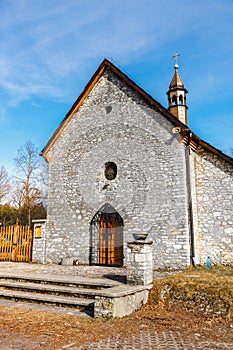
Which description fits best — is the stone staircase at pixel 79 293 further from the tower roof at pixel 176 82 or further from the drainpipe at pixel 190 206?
the tower roof at pixel 176 82

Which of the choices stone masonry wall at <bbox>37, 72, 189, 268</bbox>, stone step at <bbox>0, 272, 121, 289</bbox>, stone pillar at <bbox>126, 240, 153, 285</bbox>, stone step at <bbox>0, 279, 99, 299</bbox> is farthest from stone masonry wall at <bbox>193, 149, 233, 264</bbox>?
stone step at <bbox>0, 279, 99, 299</bbox>

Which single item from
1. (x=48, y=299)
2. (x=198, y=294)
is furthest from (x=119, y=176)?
(x=198, y=294)

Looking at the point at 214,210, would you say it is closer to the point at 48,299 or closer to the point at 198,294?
the point at 198,294

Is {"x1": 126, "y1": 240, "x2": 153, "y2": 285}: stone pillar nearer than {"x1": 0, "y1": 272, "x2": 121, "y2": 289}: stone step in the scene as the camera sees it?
Yes

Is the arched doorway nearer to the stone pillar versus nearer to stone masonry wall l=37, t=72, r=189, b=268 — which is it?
stone masonry wall l=37, t=72, r=189, b=268

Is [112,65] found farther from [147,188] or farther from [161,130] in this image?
[147,188]

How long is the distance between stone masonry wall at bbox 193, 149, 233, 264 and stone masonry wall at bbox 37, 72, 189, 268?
130 cm

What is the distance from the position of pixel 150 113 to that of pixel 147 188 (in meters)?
3.21

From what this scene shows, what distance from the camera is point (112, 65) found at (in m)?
14.1

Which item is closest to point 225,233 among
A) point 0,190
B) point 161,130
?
point 161,130

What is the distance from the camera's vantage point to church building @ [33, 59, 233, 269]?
11.7 m

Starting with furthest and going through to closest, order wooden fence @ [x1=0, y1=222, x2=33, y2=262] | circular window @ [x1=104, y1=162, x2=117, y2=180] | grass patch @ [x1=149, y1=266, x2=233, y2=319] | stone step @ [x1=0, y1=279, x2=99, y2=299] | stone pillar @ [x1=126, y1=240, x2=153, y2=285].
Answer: wooden fence @ [x1=0, y1=222, x2=33, y2=262], circular window @ [x1=104, y1=162, x2=117, y2=180], stone pillar @ [x1=126, y1=240, x2=153, y2=285], stone step @ [x1=0, y1=279, x2=99, y2=299], grass patch @ [x1=149, y1=266, x2=233, y2=319]

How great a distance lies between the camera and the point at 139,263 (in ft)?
25.6

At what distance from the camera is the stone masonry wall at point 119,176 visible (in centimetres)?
1165
